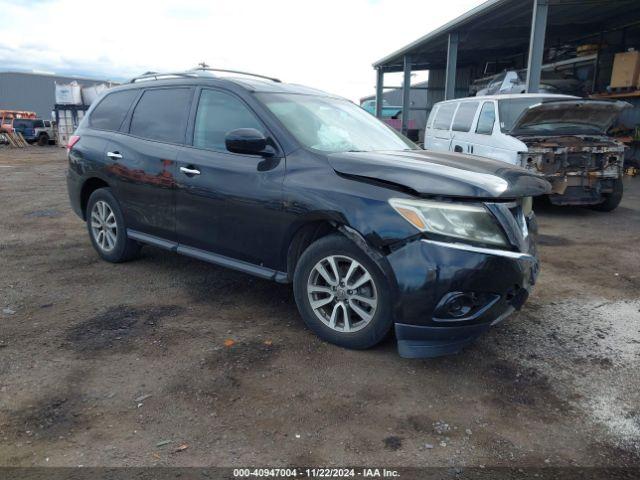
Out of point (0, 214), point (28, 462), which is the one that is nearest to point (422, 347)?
point (28, 462)

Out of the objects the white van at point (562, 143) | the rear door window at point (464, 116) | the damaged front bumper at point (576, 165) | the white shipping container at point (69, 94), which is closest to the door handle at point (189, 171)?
the white van at point (562, 143)

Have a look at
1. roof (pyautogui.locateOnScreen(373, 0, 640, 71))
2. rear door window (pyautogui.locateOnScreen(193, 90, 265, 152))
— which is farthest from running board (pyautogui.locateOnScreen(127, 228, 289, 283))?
roof (pyautogui.locateOnScreen(373, 0, 640, 71))

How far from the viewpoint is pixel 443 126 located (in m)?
9.93

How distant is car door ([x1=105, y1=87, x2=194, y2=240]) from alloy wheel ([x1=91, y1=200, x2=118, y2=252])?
29 centimetres

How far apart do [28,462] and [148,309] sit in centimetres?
178

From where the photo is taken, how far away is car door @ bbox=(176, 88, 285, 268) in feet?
11.5

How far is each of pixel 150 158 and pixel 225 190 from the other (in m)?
1.02

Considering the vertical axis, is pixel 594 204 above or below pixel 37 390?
above

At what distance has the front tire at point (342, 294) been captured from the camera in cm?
304

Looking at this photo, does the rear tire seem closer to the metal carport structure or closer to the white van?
the white van

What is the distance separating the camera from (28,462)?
2.21 meters

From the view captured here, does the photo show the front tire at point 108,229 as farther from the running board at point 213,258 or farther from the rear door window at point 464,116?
the rear door window at point 464,116

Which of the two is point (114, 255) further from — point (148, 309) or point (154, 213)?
point (148, 309)

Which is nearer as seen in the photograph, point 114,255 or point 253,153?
point 253,153
